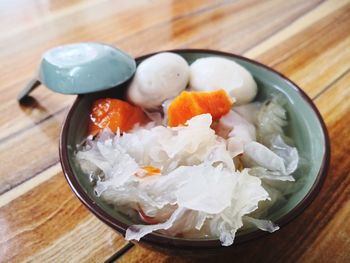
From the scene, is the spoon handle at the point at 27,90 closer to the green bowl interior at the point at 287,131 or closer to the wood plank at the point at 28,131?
the wood plank at the point at 28,131

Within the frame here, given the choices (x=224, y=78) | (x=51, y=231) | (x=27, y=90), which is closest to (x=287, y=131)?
(x=224, y=78)

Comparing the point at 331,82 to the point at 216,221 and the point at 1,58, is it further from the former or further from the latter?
the point at 1,58

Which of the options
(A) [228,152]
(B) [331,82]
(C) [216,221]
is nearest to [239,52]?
(B) [331,82]

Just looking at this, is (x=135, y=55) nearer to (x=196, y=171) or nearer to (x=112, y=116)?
(x=112, y=116)

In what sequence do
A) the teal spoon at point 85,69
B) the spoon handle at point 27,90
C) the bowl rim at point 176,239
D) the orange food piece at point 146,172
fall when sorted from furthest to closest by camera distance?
1. the spoon handle at point 27,90
2. the teal spoon at point 85,69
3. the orange food piece at point 146,172
4. the bowl rim at point 176,239

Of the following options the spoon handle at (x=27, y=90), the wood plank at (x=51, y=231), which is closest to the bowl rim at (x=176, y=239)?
the wood plank at (x=51, y=231)
